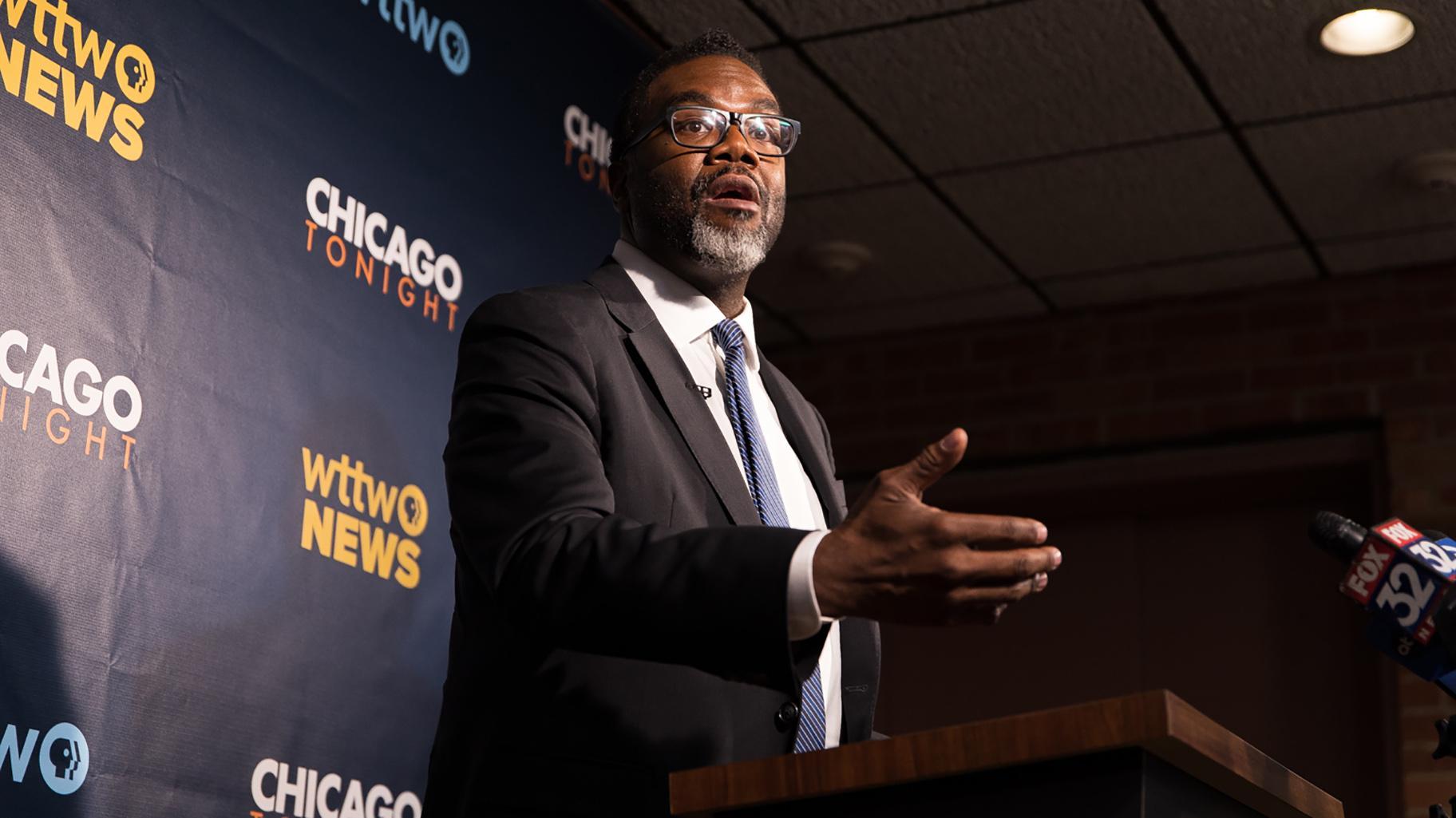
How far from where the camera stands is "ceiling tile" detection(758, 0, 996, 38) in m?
3.52

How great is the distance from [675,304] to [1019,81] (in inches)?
92.8

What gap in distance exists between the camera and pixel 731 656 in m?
1.17

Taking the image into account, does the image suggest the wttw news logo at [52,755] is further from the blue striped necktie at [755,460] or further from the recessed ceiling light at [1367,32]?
the recessed ceiling light at [1367,32]

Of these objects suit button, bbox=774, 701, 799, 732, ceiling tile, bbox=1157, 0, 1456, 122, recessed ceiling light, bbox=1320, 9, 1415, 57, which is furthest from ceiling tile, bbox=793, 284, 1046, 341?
suit button, bbox=774, 701, 799, 732

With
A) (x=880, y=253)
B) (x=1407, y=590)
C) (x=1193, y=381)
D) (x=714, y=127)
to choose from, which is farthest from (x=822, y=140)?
(x=1407, y=590)

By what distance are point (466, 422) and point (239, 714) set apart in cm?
98

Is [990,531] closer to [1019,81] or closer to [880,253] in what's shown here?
[1019,81]

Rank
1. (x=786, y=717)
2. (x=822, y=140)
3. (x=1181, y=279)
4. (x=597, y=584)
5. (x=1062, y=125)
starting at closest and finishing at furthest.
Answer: (x=597, y=584), (x=786, y=717), (x=1062, y=125), (x=822, y=140), (x=1181, y=279)

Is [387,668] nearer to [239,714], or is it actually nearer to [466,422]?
[239,714]

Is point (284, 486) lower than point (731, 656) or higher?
higher

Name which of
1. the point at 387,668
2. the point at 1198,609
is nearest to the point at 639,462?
the point at 387,668

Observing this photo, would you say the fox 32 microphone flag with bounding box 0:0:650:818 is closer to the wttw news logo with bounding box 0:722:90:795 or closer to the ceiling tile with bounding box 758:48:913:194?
the wttw news logo with bounding box 0:722:90:795

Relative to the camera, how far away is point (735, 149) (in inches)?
70.6

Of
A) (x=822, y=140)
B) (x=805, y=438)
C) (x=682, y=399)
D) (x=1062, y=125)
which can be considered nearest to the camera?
(x=682, y=399)
